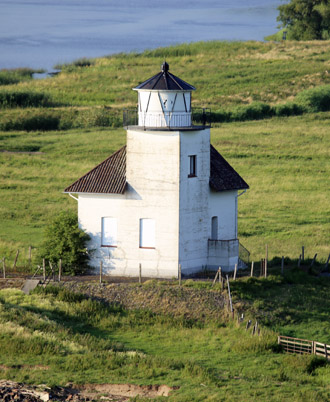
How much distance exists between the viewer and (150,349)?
35.0 meters

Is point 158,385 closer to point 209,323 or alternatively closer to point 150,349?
point 150,349

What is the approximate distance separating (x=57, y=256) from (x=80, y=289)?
10.5 feet

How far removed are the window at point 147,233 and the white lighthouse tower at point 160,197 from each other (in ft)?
0.14

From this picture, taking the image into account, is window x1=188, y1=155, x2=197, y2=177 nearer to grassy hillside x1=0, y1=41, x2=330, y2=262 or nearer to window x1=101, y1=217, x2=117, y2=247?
window x1=101, y1=217, x2=117, y2=247

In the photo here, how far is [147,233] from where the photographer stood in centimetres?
4153

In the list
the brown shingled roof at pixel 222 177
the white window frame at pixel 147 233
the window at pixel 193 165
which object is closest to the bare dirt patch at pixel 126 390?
the white window frame at pixel 147 233

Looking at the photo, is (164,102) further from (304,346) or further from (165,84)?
(304,346)

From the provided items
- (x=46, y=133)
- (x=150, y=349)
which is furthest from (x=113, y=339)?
(x=46, y=133)

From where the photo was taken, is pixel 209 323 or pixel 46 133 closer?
pixel 209 323

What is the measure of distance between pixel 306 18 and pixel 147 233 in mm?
108363

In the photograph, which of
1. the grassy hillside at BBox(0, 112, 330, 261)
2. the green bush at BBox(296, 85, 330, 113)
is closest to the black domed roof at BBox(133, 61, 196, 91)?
the grassy hillside at BBox(0, 112, 330, 261)

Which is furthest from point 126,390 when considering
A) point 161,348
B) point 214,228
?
point 214,228

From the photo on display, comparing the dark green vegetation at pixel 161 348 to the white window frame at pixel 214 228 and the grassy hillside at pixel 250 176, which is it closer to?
the white window frame at pixel 214 228

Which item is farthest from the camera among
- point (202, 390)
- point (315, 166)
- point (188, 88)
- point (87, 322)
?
point (315, 166)
